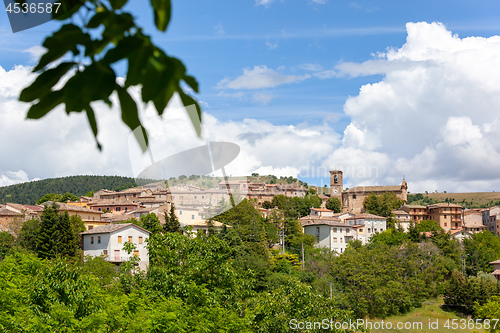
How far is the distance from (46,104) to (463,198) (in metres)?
123

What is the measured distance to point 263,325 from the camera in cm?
1175

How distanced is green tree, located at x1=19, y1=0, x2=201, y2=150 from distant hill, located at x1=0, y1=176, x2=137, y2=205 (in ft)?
280

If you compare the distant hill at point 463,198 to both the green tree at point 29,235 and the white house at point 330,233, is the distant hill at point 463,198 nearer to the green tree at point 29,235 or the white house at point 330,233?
the white house at point 330,233

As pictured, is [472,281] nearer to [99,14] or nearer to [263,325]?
[263,325]

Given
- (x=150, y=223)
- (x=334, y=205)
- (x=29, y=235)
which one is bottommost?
(x=29, y=235)

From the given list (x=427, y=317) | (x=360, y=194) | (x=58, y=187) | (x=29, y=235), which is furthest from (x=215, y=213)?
(x=58, y=187)

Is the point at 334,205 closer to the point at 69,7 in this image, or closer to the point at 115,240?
the point at 115,240

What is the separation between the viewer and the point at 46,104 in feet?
2.40

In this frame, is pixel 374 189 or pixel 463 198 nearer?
pixel 374 189

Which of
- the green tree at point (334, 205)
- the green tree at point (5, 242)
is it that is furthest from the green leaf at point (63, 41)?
the green tree at point (334, 205)

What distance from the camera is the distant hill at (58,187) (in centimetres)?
8394

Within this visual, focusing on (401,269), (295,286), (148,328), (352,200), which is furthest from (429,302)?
(352,200)

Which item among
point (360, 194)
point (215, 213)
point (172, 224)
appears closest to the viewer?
point (215, 213)

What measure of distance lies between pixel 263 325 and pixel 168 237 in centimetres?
368
